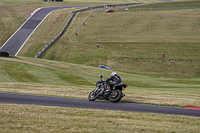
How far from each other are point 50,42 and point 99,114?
61.8 metres

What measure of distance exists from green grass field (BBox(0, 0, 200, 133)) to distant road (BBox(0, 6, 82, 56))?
210 cm

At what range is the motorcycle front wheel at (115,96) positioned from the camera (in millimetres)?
17711

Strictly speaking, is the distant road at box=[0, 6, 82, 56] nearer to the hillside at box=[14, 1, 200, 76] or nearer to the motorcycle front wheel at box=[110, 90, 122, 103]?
the hillside at box=[14, 1, 200, 76]

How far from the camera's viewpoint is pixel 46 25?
90.3 metres

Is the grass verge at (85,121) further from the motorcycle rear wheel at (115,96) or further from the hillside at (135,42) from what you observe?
the hillside at (135,42)

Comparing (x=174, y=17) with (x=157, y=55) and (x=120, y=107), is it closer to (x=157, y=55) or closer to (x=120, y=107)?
(x=157, y=55)

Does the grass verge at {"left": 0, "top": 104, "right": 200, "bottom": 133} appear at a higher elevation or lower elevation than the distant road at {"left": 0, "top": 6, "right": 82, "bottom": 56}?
lower

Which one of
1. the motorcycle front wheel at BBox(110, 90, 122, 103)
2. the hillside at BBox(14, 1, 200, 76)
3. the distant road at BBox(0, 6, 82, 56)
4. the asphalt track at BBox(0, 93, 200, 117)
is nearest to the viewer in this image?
the asphalt track at BBox(0, 93, 200, 117)

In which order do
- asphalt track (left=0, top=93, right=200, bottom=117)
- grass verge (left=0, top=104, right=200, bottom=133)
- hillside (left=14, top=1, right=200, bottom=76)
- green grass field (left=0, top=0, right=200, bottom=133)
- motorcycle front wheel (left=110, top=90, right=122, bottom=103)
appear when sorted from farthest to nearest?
1. hillside (left=14, top=1, right=200, bottom=76)
2. motorcycle front wheel (left=110, top=90, right=122, bottom=103)
3. asphalt track (left=0, top=93, right=200, bottom=117)
4. green grass field (left=0, top=0, right=200, bottom=133)
5. grass verge (left=0, top=104, right=200, bottom=133)

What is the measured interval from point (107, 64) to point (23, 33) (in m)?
35.0

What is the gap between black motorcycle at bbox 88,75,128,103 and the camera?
1775cm

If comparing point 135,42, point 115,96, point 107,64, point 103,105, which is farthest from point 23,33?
point 103,105

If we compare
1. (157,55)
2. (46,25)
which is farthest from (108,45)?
(46,25)

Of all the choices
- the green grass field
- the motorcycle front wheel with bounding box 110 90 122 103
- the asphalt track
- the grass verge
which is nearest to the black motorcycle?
the motorcycle front wheel with bounding box 110 90 122 103
